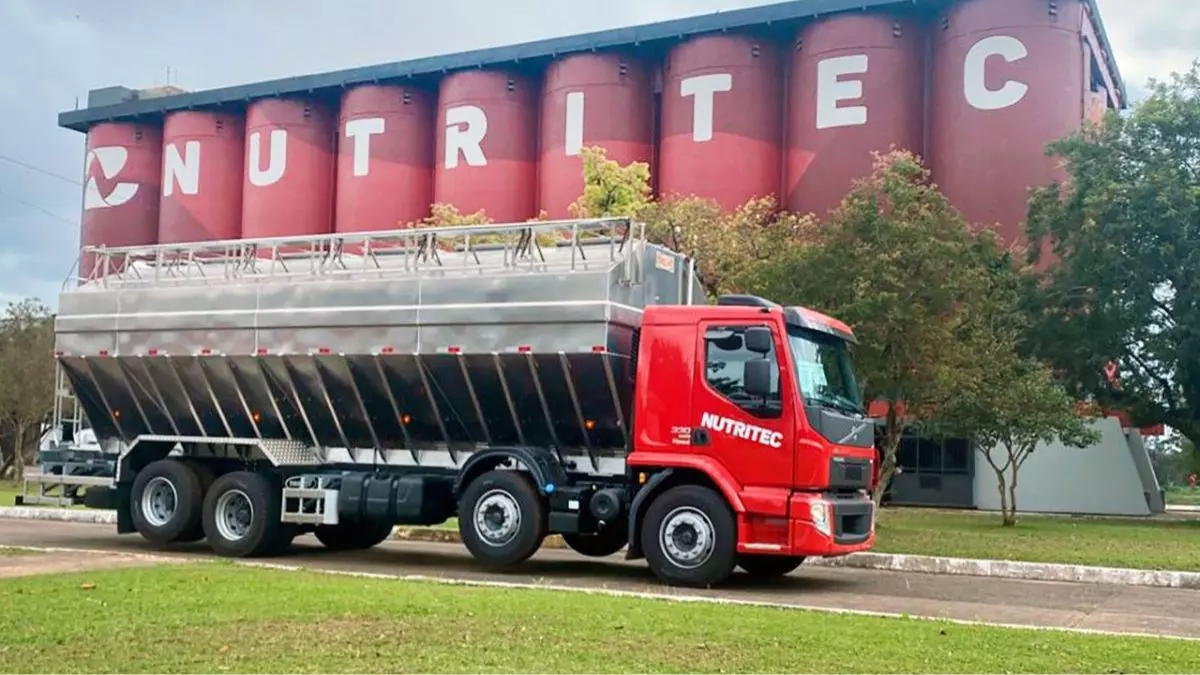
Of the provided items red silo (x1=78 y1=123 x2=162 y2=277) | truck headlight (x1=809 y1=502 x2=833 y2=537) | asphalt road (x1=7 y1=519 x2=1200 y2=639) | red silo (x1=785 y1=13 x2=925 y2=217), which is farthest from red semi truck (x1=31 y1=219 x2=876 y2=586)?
red silo (x1=78 y1=123 x2=162 y2=277)

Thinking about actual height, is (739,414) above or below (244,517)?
above

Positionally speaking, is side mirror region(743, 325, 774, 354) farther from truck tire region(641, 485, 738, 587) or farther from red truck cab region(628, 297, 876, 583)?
truck tire region(641, 485, 738, 587)

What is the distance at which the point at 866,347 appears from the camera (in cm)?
2103

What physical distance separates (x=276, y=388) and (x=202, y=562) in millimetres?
2729

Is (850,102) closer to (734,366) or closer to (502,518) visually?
(734,366)

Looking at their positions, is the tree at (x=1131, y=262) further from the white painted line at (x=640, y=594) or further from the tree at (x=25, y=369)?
the tree at (x=25, y=369)

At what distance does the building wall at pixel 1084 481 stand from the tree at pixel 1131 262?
321 centimetres

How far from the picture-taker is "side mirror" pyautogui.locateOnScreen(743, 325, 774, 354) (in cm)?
1282

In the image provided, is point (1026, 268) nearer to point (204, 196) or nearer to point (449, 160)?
point (449, 160)

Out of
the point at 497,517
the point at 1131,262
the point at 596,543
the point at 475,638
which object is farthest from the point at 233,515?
the point at 1131,262

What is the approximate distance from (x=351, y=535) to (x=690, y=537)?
6.01m

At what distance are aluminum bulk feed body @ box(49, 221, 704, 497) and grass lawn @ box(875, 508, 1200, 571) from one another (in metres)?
6.11

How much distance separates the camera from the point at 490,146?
4750 cm

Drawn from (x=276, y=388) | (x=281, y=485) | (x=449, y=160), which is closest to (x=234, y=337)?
(x=276, y=388)
